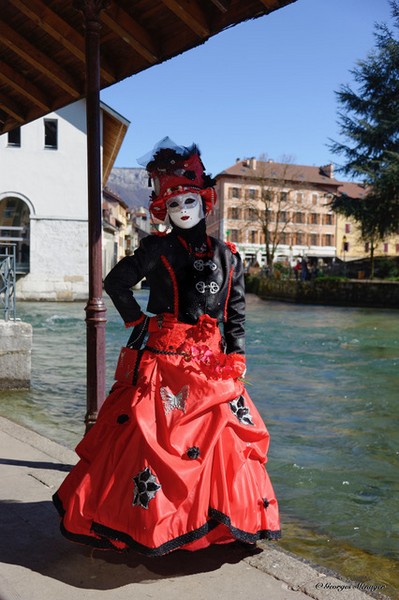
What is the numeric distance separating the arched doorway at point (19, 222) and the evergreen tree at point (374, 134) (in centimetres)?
1423

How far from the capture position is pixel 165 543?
2701 mm

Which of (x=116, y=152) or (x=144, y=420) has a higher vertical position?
(x=116, y=152)

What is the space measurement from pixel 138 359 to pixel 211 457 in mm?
586

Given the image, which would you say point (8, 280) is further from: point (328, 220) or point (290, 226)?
point (328, 220)

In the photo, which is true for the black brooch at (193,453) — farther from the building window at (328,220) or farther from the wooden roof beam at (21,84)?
the building window at (328,220)

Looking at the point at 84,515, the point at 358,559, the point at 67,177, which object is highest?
the point at 67,177

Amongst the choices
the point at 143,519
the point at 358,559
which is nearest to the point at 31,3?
the point at 143,519

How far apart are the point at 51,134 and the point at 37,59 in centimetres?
2259

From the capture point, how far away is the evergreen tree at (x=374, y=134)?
31188 mm

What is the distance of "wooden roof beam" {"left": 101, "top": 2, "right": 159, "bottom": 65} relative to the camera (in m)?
4.91

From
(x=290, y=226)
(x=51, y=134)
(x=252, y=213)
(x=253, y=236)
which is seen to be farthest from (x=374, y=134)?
(x=253, y=236)

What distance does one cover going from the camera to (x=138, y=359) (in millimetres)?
3146

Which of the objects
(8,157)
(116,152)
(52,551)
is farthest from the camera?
(116,152)

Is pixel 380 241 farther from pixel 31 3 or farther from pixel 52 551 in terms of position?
pixel 52 551
